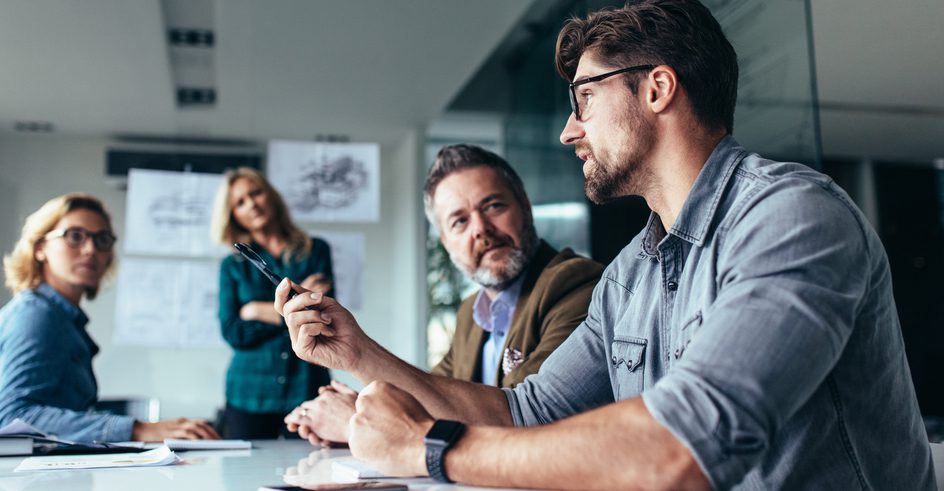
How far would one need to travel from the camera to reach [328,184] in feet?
13.9

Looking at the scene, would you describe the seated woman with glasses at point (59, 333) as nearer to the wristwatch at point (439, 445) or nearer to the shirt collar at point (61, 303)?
the shirt collar at point (61, 303)

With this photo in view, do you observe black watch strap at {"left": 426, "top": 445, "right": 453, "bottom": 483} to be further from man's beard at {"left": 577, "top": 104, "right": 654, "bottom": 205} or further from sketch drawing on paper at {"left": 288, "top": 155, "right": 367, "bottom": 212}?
sketch drawing on paper at {"left": 288, "top": 155, "right": 367, "bottom": 212}

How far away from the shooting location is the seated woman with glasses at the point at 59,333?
201 cm

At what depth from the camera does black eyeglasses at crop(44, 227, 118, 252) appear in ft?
8.70

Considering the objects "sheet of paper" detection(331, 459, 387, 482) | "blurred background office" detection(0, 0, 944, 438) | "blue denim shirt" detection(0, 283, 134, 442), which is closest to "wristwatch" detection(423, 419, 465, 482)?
"sheet of paper" detection(331, 459, 387, 482)

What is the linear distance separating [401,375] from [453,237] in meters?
0.83

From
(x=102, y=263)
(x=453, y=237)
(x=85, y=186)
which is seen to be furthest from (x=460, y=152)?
(x=85, y=186)

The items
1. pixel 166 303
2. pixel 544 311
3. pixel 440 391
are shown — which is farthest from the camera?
pixel 166 303

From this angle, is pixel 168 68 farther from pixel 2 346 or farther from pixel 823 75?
pixel 823 75

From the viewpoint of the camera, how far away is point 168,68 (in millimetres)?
4289

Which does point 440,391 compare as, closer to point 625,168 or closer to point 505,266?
point 625,168

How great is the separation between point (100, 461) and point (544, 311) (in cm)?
97

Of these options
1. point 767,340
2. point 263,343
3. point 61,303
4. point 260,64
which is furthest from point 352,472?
point 260,64

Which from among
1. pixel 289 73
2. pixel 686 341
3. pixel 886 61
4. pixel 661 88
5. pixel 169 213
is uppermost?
pixel 289 73
